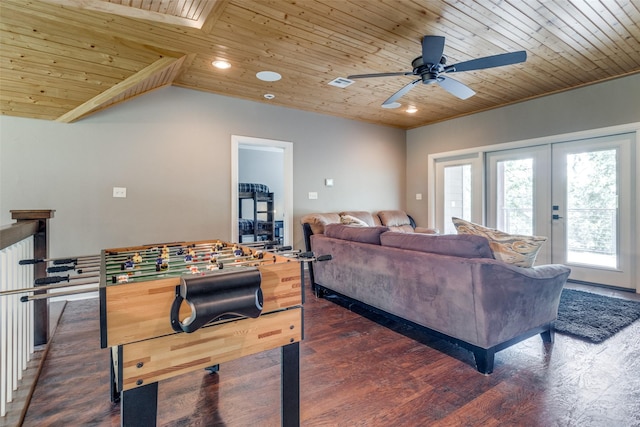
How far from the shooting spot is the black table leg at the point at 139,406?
1.06m

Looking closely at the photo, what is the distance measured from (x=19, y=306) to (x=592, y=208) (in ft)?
19.1

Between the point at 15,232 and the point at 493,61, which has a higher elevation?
the point at 493,61

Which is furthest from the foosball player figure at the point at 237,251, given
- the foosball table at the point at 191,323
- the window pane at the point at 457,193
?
the window pane at the point at 457,193

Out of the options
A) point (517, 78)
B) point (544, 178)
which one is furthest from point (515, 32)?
point (544, 178)

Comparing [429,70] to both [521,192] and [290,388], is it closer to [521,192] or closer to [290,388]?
[290,388]

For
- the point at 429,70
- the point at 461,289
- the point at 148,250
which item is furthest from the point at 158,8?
the point at 461,289

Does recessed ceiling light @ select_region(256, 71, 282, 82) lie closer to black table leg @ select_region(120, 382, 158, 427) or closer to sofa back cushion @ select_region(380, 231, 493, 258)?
sofa back cushion @ select_region(380, 231, 493, 258)

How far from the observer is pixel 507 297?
2.04m

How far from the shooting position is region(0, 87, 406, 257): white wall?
340 centimetres

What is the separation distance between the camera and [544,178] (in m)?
4.52

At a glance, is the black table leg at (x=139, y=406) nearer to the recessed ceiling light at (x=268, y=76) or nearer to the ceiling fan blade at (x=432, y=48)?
the ceiling fan blade at (x=432, y=48)

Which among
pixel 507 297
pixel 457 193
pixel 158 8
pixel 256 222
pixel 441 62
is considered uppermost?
pixel 158 8

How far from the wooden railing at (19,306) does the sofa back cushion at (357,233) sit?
95.1 inches

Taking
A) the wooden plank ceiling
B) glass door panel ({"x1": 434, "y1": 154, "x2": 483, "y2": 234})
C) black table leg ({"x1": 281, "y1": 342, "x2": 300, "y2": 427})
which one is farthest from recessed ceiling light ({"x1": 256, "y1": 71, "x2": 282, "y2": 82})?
glass door panel ({"x1": 434, "y1": 154, "x2": 483, "y2": 234})
